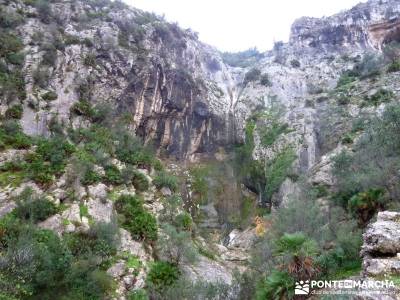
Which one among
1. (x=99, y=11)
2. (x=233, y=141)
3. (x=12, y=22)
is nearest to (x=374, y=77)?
(x=233, y=141)

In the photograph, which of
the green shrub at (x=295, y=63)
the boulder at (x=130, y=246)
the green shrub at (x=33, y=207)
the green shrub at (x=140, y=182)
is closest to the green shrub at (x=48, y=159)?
the green shrub at (x=33, y=207)

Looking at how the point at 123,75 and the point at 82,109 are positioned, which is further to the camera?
the point at 123,75

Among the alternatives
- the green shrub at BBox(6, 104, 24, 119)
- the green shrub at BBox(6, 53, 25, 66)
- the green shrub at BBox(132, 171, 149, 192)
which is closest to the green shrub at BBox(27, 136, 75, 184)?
the green shrub at BBox(6, 104, 24, 119)

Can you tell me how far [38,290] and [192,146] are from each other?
28.6m

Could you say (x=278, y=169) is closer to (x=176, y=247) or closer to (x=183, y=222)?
(x=183, y=222)

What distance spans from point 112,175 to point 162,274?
31.2 ft

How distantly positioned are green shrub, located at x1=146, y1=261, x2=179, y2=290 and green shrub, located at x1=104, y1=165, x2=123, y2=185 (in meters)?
7.91

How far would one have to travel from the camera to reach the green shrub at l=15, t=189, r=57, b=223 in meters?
23.0

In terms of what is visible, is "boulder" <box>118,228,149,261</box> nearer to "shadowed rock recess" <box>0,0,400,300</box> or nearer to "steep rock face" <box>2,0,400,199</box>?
"shadowed rock recess" <box>0,0,400,300</box>

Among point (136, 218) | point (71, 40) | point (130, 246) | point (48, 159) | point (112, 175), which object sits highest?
point (71, 40)

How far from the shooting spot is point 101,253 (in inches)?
849

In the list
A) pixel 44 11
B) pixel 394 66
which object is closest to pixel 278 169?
pixel 394 66

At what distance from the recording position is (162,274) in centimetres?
2286

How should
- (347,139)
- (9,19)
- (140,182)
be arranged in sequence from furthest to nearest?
(9,19) → (347,139) → (140,182)
